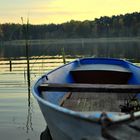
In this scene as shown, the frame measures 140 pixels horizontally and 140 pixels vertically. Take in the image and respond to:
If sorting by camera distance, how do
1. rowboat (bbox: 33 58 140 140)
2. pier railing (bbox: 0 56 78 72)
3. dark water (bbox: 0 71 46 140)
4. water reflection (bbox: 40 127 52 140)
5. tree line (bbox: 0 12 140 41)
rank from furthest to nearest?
tree line (bbox: 0 12 140 41) < pier railing (bbox: 0 56 78 72) < dark water (bbox: 0 71 46 140) < water reflection (bbox: 40 127 52 140) < rowboat (bbox: 33 58 140 140)

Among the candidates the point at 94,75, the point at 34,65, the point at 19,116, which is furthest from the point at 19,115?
the point at 34,65

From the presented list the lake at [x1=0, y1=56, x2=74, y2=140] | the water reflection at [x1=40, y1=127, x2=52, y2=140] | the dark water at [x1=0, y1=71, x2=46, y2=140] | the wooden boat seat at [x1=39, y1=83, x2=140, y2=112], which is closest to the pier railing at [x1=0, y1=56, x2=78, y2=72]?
the lake at [x1=0, y1=56, x2=74, y2=140]

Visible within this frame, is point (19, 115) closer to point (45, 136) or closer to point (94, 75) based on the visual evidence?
point (94, 75)

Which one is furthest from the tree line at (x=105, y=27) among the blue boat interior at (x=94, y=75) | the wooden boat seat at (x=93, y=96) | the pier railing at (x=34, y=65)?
the wooden boat seat at (x=93, y=96)

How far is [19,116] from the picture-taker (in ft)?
49.3

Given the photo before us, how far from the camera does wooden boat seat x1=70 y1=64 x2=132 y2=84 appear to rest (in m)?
14.5

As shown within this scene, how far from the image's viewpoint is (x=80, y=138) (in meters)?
7.77

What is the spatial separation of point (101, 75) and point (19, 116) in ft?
10.3

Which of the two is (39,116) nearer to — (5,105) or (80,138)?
(5,105)

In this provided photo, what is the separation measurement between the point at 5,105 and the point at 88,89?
778cm

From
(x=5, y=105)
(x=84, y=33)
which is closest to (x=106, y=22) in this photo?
(x=84, y=33)

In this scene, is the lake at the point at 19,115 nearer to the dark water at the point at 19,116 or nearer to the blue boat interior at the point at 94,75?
the dark water at the point at 19,116

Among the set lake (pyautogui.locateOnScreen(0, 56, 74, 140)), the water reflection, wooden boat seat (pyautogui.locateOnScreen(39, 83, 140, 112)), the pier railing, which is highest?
wooden boat seat (pyautogui.locateOnScreen(39, 83, 140, 112))

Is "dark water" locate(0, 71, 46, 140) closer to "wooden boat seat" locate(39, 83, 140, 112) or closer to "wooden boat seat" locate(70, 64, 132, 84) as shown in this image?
"wooden boat seat" locate(39, 83, 140, 112)
